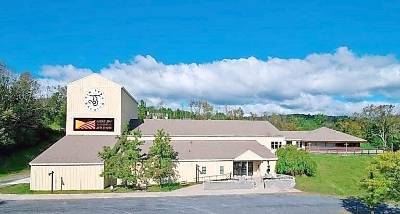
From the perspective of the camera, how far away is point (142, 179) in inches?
1467

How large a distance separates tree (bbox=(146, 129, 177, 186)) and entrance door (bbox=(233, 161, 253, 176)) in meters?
8.46

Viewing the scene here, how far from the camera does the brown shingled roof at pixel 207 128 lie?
48719 millimetres

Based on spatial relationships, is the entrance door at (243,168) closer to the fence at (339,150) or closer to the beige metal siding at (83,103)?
the beige metal siding at (83,103)

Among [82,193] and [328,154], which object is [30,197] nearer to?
[82,193]

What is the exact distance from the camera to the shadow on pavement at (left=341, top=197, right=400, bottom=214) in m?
29.3

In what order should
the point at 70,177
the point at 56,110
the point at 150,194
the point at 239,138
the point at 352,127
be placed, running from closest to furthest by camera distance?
the point at 150,194, the point at 70,177, the point at 239,138, the point at 56,110, the point at 352,127

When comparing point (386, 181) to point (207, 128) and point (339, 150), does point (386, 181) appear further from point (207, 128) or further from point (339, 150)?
point (339, 150)

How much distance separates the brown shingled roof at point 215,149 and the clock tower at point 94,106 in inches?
167

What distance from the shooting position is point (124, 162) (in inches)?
1415

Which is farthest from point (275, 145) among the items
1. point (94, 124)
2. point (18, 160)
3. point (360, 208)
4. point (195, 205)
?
point (18, 160)

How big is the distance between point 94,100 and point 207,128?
1343cm

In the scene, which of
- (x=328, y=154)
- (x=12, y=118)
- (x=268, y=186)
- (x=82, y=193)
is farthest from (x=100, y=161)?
(x=328, y=154)

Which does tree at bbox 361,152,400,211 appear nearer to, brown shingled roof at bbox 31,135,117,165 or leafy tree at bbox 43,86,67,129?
brown shingled roof at bbox 31,135,117,165

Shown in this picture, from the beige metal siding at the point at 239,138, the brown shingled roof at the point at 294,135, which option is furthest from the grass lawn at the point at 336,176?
the brown shingled roof at the point at 294,135
